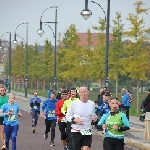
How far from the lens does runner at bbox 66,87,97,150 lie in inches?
427

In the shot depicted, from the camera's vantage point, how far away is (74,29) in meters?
60.8

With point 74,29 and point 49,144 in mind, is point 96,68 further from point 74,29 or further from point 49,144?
point 49,144

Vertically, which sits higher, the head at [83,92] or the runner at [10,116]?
the head at [83,92]

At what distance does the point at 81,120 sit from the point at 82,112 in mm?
158

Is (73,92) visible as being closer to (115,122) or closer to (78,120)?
(78,120)

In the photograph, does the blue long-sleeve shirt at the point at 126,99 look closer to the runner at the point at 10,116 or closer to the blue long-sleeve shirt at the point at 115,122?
the runner at the point at 10,116

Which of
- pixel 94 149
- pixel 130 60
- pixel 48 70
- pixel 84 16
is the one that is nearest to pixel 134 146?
Answer: pixel 94 149

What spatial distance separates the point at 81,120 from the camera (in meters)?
10.8

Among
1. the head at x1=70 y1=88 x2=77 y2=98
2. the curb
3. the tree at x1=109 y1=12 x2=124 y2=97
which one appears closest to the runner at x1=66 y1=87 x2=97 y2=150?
the head at x1=70 y1=88 x2=77 y2=98

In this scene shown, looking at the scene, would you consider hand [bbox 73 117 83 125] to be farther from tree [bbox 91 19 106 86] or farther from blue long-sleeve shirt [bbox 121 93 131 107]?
tree [bbox 91 19 106 86]

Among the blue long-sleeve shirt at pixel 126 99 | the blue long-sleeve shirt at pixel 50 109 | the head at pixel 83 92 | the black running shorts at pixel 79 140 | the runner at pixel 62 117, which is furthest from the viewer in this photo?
the blue long-sleeve shirt at pixel 126 99

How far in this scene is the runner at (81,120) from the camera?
10.8 m

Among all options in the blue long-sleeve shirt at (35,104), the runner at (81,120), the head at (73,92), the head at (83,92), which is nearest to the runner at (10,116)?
the head at (73,92)

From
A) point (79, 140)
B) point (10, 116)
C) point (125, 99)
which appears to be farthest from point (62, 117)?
point (125, 99)
